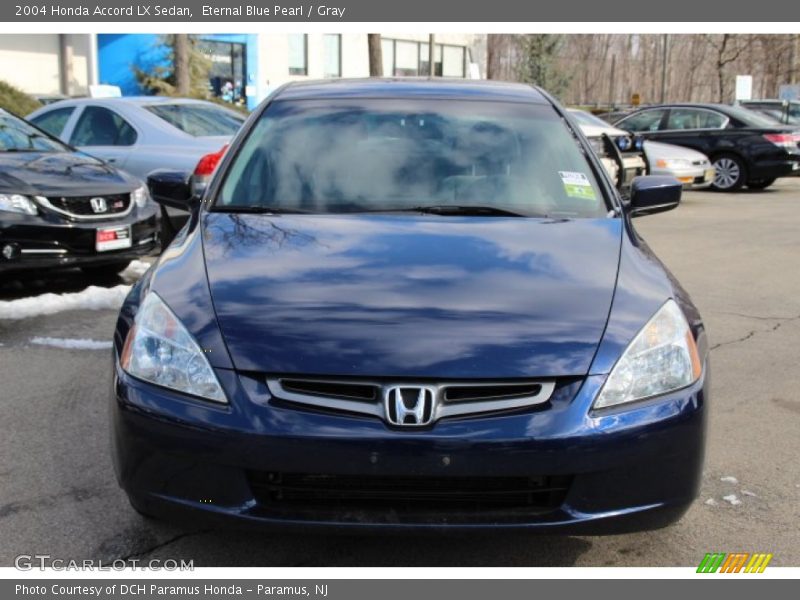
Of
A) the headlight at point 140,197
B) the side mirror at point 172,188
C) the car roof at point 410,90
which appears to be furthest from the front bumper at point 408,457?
the headlight at point 140,197

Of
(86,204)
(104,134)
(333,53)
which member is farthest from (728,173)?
(333,53)

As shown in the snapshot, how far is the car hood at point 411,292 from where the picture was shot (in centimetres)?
270

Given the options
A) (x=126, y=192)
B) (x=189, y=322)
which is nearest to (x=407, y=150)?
(x=189, y=322)

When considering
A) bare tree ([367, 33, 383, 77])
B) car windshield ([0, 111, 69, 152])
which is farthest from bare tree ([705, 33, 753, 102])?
car windshield ([0, 111, 69, 152])

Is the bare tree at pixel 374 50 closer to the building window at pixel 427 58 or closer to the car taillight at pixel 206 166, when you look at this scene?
the car taillight at pixel 206 166

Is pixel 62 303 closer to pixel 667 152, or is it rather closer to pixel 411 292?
pixel 411 292

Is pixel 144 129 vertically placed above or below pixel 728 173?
above

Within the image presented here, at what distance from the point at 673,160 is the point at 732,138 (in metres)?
2.18

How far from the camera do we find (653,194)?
14.2ft

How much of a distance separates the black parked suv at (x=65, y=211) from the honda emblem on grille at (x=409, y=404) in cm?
471

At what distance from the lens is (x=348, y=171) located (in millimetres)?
3963

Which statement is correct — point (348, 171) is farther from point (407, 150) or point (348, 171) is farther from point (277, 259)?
point (277, 259)

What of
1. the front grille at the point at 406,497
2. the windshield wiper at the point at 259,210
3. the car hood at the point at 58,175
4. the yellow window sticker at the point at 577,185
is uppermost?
the yellow window sticker at the point at 577,185

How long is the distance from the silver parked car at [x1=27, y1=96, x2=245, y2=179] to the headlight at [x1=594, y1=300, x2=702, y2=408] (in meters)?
6.47
